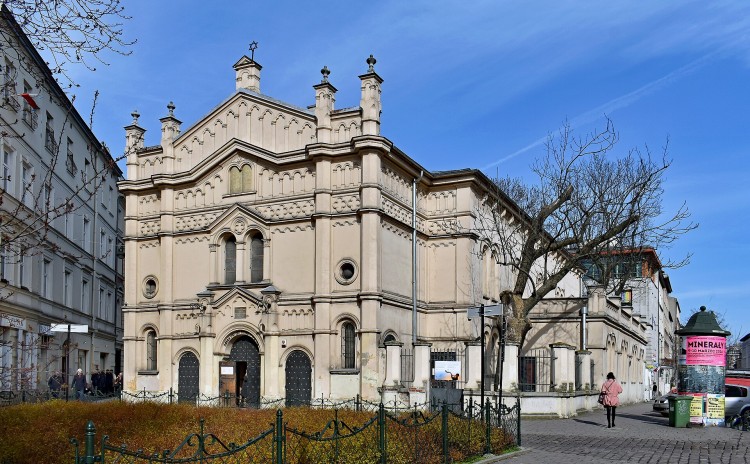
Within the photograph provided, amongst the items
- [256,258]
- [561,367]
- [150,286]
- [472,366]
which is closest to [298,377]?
[256,258]

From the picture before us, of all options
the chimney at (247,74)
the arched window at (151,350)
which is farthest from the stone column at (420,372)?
the chimney at (247,74)

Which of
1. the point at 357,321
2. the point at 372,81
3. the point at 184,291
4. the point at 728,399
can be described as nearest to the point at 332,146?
the point at 372,81

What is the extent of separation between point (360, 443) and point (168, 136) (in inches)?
1067

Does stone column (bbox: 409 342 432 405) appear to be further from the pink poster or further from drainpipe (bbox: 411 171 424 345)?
the pink poster

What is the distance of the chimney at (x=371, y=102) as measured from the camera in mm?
31234

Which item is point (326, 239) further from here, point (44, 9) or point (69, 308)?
point (44, 9)

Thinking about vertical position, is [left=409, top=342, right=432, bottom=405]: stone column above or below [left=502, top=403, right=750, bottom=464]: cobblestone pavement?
above

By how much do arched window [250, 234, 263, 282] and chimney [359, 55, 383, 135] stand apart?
6.82 m


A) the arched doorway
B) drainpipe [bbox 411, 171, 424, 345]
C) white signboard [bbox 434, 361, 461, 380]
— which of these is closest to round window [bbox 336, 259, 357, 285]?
drainpipe [bbox 411, 171, 424, 345]

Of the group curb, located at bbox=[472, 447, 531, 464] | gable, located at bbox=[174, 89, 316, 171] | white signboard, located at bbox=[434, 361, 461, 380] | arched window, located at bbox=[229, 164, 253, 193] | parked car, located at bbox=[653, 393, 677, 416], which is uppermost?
gable, located at bbox=[174, 89, 316, 171]

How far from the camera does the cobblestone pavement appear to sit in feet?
53.8

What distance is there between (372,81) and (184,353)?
47.4 ft

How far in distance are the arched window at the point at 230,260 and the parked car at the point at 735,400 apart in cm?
1995

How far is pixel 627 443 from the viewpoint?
65.1 feet
